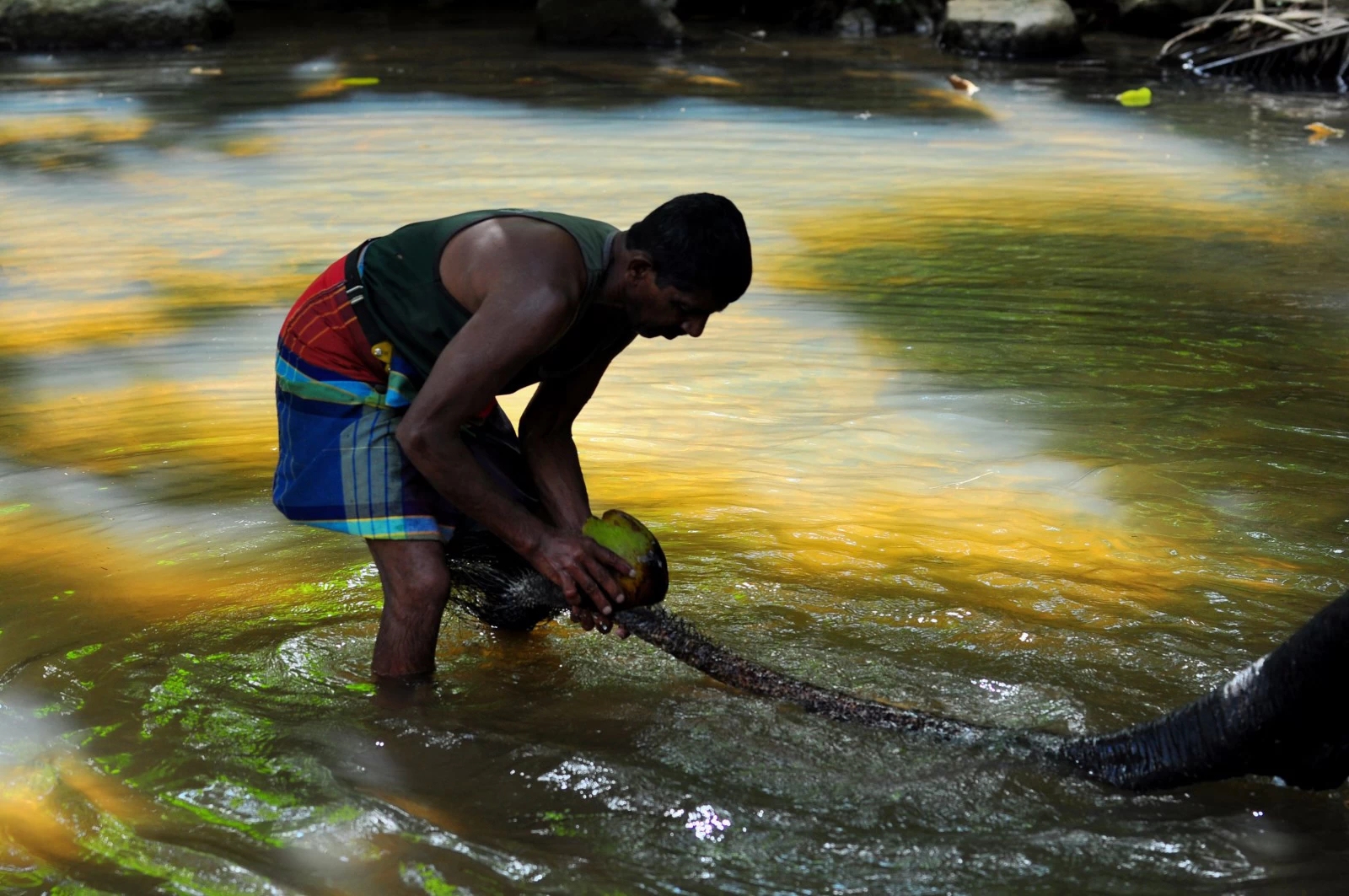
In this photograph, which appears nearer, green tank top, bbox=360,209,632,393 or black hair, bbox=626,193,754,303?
black hair, bbox=626,193,754,303

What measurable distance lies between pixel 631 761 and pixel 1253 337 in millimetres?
4342

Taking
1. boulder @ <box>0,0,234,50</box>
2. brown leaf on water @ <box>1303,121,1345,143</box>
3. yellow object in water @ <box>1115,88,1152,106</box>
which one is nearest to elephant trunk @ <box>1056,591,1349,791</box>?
brown leaf on water @ <box>1303,121,1345,143</box>

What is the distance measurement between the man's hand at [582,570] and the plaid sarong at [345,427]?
12.8 inches

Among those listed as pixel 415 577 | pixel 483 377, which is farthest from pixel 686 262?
pixel 415 577

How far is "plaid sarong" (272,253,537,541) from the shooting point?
10.3 ft

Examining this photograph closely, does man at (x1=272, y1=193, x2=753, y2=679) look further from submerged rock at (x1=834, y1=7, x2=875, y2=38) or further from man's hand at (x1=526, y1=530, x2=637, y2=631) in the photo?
submerged rock at (x1=834, y1=7, x2=875, y2=38)

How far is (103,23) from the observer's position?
17.0m

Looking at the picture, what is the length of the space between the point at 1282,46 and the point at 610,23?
8.00 metres

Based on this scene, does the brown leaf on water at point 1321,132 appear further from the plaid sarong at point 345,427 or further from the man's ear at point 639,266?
the plaid sarong at point 345,427

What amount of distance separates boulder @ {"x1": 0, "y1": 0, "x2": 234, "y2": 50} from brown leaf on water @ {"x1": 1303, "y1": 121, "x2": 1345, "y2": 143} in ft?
42.8

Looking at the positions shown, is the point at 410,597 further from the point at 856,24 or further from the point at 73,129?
the point at 856,24

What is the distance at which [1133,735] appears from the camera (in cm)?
289

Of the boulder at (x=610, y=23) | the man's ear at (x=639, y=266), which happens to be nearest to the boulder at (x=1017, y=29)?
the boulder at (x=610, y=23)

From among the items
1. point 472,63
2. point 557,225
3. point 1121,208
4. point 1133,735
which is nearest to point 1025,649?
point 1133,735
